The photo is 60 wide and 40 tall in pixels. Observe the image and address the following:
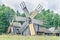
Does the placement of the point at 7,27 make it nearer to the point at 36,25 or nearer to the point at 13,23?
the point at 13,23

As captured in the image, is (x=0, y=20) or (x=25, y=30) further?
(x=0, y=20)

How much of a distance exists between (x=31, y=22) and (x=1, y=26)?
11895 millimetres

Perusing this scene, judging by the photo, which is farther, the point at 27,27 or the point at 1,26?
the point at 1,26

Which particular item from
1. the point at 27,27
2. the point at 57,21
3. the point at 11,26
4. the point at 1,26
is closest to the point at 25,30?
the point at 27,27

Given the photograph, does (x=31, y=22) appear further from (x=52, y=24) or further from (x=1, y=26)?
(x=52, y=24)

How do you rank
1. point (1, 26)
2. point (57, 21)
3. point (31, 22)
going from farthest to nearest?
point (57, 21) → point (1, 26) → point (31, 22)

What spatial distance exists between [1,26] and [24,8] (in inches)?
386

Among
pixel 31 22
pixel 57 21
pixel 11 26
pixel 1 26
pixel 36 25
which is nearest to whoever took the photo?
pixel 31 22

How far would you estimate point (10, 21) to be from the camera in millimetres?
55750

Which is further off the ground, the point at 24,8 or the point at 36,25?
the point at 24,8

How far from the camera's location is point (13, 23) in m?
57.1

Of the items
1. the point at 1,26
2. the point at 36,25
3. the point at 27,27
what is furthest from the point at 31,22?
the point at 1,26

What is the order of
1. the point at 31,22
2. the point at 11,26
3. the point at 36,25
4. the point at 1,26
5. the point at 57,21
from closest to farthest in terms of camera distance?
1. the point at 31,22
2. the point at 36,25
3. the point at 1,26
4. the point at 11,26
5. the point at 57,21

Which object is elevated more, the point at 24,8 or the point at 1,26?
the point at 24,8
